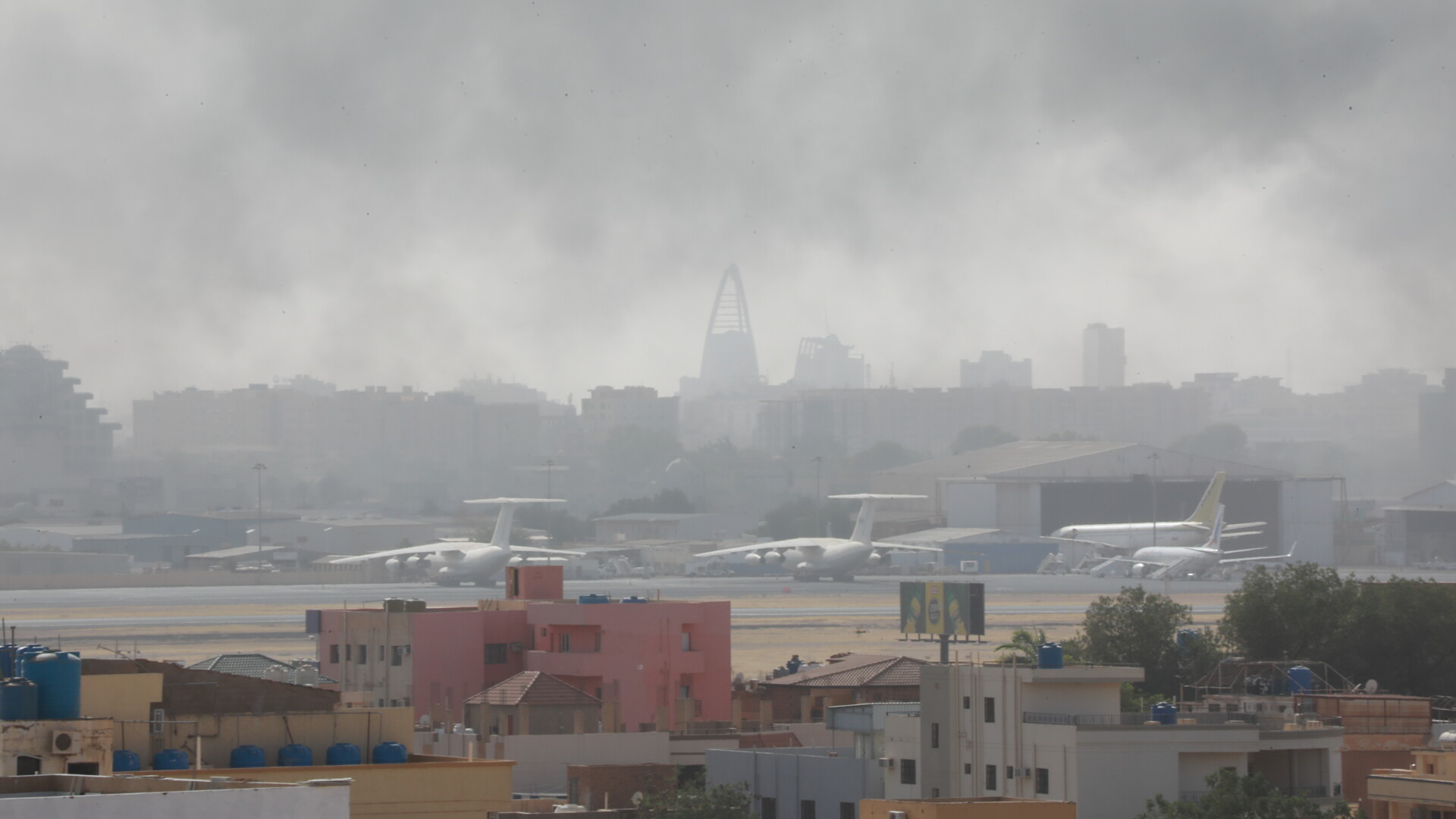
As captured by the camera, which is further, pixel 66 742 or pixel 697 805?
pixel 697 805

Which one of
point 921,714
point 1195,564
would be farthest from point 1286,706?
point 1195,564

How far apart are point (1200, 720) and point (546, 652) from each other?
1939 centimetres

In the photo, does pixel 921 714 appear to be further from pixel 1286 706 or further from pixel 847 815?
pixel 1286 706

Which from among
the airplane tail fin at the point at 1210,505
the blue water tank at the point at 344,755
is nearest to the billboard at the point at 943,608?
the blue water tank at the point at 344,755

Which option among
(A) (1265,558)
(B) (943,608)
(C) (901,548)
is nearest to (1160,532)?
(A) (1265,558)

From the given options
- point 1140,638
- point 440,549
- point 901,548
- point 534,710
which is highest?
point 901,548

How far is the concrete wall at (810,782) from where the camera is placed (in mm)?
31531

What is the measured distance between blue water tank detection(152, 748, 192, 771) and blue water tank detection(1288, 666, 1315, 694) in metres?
23.9

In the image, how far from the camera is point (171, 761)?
19297 mm

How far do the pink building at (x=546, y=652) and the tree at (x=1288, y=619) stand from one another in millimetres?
16440

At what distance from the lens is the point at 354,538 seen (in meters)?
187

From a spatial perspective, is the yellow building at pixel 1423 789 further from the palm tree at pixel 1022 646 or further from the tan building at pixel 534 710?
the palm tree at pixel 1022 646

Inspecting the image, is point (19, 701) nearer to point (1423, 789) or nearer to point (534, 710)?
point (1423, 789)

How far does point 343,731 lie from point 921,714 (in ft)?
43.3
